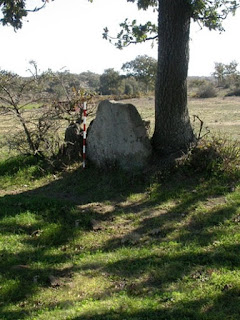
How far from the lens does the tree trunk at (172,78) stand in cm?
807

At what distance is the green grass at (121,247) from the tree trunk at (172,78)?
2.56 feet

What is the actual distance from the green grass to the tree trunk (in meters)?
0.78

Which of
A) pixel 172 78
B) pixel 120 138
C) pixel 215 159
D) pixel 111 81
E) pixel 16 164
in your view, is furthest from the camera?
pixel 111 81

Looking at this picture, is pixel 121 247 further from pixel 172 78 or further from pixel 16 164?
pixel 16 164

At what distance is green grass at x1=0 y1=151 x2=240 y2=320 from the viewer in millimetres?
4023

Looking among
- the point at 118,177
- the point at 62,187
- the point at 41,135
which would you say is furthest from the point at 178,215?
the point at 41,135

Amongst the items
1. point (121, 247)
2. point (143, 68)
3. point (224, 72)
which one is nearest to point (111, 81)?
point (143, 68)

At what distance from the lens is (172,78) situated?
820cm

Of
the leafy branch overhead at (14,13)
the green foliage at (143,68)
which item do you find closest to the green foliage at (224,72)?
the green foliage at (143,68)

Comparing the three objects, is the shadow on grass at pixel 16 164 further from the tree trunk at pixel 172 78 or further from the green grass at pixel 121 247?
the tree trunk at pixel 172 78

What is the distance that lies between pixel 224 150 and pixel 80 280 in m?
4.66

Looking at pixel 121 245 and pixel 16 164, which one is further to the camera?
Result: pixel 16 164

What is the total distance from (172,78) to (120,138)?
1659mm

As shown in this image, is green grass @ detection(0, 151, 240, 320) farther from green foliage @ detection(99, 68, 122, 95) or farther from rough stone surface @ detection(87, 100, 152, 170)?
green foliage @ detection(99, 68, 122, 95)
